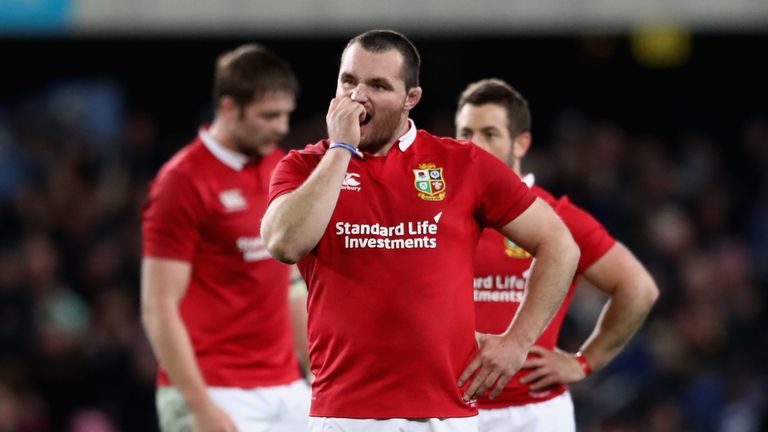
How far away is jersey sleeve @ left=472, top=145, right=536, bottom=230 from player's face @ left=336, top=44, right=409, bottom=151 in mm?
320

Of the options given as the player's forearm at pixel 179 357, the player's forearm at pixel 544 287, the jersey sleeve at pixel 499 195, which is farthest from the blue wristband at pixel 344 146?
the player's forearm at pixel 179 357

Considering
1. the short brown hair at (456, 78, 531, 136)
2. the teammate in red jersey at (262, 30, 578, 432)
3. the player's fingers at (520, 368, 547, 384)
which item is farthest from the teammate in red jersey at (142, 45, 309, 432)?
the teammate in red jersey at (262, 30, 578, 432)

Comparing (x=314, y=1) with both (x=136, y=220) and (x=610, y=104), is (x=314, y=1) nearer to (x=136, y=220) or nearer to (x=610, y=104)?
(x=136, y=220)

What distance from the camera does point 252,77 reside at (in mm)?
6055

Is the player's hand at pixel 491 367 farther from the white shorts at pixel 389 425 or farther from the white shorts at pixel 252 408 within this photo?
the white shorts at pixel 252 408

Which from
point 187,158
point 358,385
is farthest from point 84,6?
point 358,385

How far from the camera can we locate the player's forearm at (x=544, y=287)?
4.37m

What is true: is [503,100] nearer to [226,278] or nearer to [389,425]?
[226,278]

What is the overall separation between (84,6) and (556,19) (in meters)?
4.14

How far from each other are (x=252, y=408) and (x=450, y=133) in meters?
8.36

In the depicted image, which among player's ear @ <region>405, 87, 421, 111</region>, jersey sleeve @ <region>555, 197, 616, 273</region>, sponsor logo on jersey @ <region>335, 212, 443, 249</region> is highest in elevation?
player's ear @ <region>405, 87, 421, 111</region>

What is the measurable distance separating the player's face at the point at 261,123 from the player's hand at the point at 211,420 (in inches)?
46.7

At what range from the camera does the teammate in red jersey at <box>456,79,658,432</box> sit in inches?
211

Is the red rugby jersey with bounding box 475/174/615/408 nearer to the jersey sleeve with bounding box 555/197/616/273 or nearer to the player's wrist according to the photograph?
the jersey sleeve with bounding box 555/197/616/273
